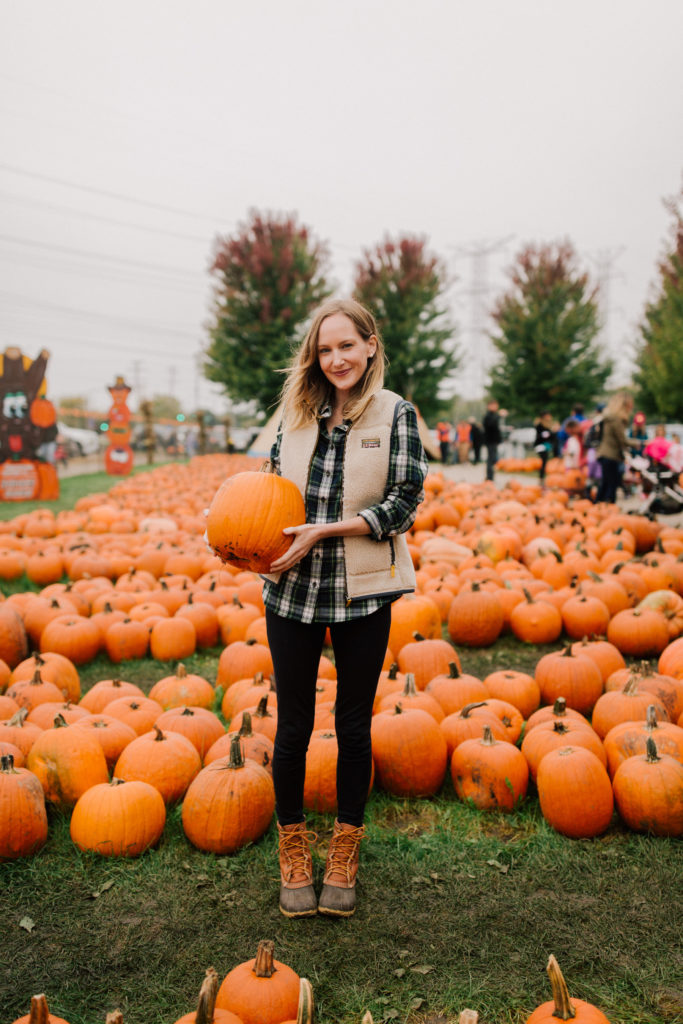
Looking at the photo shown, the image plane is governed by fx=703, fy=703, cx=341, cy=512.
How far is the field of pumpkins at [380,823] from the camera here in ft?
6.92

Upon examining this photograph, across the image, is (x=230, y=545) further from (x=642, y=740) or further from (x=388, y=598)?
(x=642, y=740)

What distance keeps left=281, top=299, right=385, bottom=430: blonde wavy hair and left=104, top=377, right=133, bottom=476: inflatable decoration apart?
21.0 meters

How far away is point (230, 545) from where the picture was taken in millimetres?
2408

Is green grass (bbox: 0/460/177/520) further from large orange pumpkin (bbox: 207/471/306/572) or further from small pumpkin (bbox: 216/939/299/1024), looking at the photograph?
small pumpkin (bbox: 216/939/299/1024)

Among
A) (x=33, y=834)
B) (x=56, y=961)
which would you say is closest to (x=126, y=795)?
(x=33, y=834)

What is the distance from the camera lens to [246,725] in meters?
2.98

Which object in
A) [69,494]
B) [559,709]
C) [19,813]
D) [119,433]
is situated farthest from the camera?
[119,433]

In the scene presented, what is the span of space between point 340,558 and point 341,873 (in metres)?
1.12

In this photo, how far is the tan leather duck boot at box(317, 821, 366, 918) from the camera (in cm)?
241

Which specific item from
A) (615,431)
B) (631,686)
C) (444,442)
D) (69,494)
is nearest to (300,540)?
(631,686)

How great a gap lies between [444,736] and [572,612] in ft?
7.38

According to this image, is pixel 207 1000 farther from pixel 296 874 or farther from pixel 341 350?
pixel 341 350

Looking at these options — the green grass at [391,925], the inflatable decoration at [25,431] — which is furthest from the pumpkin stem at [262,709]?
the inflatable decoration at [25,431]

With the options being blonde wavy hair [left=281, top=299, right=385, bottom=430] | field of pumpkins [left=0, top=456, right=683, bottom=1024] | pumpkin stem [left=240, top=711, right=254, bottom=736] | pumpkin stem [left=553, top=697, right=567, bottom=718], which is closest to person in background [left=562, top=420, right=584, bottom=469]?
field of pumpkins [left=0, top=456, right=683, bottom=1024]
